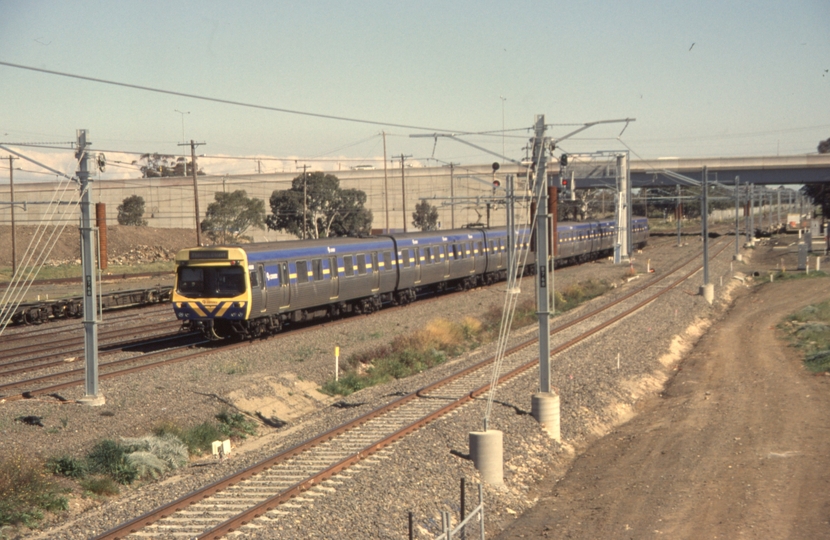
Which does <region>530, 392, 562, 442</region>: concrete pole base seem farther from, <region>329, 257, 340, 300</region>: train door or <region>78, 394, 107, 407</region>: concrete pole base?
<region>329, 257, 340, 300</region>: train door

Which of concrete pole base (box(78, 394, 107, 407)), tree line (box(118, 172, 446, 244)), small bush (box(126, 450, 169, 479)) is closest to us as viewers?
small bush (box(126, 450, 169, 479))

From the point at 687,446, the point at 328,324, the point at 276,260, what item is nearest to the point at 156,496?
the point at 687,446

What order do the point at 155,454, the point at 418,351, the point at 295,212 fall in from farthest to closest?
the point at 295,212, the point at 418,351, the point at 155,454

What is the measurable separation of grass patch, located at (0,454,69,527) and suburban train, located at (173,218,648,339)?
973 cm

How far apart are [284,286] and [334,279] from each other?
357 centimetres

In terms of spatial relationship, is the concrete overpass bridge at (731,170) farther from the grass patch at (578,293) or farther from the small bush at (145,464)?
the small bush at (145,464)

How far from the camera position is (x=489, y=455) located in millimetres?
14234

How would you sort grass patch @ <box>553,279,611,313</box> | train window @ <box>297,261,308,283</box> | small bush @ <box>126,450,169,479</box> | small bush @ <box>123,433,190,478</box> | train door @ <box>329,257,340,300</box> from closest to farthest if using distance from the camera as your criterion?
small bush @ <box>126,450,169,479</box>, small bush @ <box>123,433,190,478</box>, train window @ <box>297,261,308,283</box>, train door @ <box>329,257,340,300</box>, grass patch @ <box>553,279,611,313</box>

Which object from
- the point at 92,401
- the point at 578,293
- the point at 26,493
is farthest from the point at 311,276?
the point at 578,293

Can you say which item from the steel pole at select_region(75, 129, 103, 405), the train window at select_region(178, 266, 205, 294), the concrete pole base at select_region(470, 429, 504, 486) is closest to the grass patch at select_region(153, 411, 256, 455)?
the steel pole at select_region(75, 129, 103, 405)

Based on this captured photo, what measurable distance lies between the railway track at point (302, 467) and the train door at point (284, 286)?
25.8 feet

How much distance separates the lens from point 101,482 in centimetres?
1374

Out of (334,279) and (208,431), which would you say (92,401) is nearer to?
(208,431)

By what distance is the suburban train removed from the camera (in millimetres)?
26844
